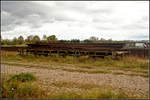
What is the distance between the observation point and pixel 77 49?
21969 millimetres

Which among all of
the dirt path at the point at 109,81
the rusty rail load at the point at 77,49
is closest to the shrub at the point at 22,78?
the dirt path at the point at 109,81

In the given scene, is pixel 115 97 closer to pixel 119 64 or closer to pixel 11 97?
pixel 11 97

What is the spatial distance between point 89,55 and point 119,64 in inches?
192

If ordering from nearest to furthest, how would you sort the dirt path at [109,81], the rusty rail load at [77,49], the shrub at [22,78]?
1. the dirt path at [109,81]
2. the shrub at [22,78]
3. the rusty rail load at [77,49]

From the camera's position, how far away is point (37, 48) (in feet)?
81.9

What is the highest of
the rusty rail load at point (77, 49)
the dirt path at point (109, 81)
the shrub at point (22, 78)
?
the rusty rail load at point (77, 49)

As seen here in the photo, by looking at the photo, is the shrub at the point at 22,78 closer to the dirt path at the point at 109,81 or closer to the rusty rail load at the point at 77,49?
the dirt path at the point at 109,81

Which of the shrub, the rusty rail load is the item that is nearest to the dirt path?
the shrub

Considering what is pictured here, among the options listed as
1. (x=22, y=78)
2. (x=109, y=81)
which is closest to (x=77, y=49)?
(x=109, y=81)

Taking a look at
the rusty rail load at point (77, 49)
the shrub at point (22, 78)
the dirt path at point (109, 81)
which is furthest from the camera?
the rusty rail load at point (77, 49)

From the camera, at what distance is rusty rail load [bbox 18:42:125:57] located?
2016 centimetres

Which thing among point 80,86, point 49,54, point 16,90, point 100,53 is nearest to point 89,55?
point 100,53

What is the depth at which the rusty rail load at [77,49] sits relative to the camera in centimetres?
2016

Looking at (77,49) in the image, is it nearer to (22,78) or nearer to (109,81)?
(109,81)
